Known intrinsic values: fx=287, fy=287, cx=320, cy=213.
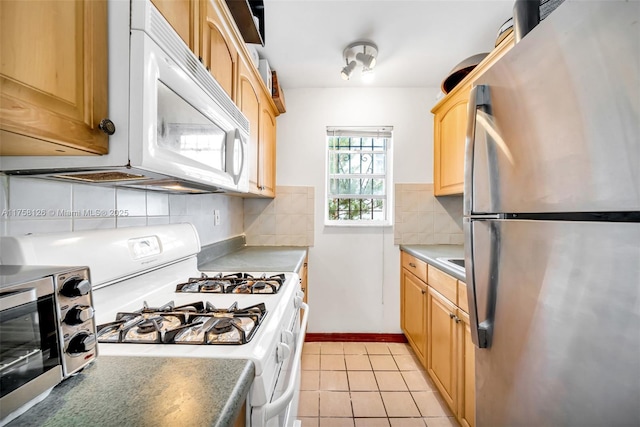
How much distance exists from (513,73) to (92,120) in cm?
99

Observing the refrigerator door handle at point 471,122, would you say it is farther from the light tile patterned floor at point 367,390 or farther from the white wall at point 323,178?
the white wall at point 323,178

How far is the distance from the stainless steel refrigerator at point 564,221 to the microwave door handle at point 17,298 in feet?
3.09

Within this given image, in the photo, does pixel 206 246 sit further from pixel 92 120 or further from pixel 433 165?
pixel 433 165

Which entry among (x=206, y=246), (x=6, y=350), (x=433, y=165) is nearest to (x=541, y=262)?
(x=6, y=350)

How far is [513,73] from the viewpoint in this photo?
71cm

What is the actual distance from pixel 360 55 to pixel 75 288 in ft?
6.83

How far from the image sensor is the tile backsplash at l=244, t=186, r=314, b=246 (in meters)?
2.69

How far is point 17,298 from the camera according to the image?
44 cm

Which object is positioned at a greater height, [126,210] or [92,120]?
[92,120]

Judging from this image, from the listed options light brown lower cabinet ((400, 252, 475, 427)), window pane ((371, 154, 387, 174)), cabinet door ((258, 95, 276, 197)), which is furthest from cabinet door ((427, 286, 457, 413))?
cabinet door ((258, 95, 276, 197))

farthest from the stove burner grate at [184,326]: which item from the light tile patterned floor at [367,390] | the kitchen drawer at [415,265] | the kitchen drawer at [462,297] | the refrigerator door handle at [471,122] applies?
the kitchen drawer at [415,265]

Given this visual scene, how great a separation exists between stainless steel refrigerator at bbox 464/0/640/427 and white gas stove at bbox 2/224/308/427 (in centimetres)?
59

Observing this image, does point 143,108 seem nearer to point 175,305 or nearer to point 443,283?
point 175,305

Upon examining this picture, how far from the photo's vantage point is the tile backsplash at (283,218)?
2691 mm
